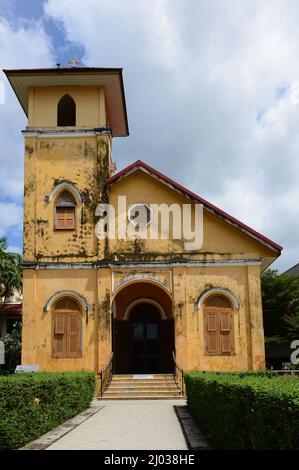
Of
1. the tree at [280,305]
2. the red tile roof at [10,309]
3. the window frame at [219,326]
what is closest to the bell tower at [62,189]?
the window frame at [219,326]

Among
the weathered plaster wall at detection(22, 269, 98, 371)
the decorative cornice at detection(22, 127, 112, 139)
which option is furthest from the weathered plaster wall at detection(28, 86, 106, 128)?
the weathered plaster wall at detection(22, 269, 98, 371)

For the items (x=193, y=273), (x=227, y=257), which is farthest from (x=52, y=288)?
(x=227, y=257)

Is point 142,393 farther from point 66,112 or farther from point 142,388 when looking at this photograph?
point 66,112

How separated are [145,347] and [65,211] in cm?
713

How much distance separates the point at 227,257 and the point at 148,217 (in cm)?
348

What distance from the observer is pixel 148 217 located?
21.3 metres

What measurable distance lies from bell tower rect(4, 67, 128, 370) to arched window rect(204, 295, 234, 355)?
4291mm

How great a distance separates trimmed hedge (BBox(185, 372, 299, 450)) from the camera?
5602mm

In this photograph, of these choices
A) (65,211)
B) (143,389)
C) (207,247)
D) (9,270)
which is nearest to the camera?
(143,389)

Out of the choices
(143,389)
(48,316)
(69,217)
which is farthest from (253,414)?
(69,217)

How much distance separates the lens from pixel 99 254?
20.9 m

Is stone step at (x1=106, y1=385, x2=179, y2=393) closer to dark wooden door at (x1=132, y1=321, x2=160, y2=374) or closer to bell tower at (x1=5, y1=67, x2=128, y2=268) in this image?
dark wooden door at (x1=132, y1=321, x2=160, y2=374)

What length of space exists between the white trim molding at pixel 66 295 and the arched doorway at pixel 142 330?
3.23 m
